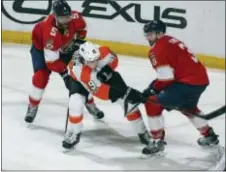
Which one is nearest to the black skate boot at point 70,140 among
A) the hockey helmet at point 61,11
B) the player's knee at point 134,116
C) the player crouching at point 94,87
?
the player crouching at point 94,87

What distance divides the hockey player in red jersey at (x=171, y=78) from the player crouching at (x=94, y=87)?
0.12 m

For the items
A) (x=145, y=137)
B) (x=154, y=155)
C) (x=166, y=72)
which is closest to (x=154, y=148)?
(x=154, y=155)

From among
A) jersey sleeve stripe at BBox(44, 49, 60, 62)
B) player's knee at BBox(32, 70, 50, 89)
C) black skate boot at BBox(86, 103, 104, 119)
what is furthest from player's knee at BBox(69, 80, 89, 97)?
black skate boot at BBox(86, 103, 104, 119)

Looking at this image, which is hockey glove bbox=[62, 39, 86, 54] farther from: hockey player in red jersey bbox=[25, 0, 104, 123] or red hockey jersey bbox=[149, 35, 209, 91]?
red hockey jersey bbox=[149, 35, 209, 91]

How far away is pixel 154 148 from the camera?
3330mm

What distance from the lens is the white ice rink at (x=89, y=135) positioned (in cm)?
327

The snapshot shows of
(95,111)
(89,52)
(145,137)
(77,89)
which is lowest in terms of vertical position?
(95,111)

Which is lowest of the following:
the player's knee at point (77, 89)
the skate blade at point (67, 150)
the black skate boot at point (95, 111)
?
the black skate boot at point (95, 111)

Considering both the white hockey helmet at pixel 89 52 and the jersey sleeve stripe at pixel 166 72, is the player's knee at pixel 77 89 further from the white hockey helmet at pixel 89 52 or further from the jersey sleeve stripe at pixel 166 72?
the jersey sleeve stripe at pixel 166 72

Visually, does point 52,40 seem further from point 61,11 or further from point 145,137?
point 145,137

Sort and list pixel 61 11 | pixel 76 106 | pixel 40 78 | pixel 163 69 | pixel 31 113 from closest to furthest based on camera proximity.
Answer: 1. pixel 163 69
2. pixel 76 106
3. pixel 61 11
4. pixel 40 78
5. pixel 31 113

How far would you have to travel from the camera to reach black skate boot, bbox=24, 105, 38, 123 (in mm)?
3779

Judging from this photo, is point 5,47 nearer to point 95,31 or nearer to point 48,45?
point 95,31

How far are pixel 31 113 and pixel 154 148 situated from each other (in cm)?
85
